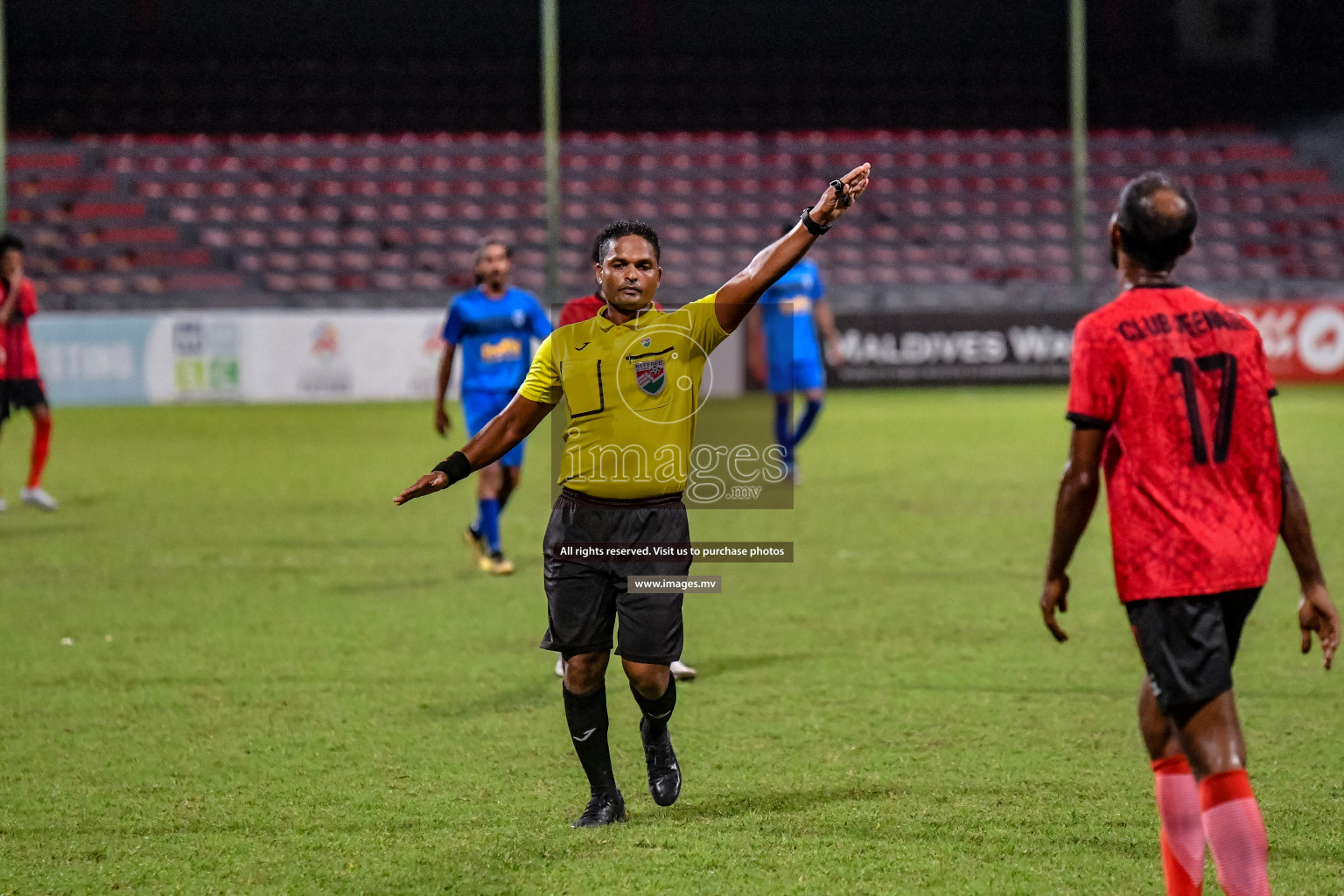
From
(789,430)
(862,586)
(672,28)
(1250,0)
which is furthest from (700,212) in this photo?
(862,586)

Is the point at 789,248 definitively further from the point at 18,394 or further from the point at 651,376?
the point at 18,394

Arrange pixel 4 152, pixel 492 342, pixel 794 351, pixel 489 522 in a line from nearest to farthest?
pixel 492 342
pixel 489 522
pixel 794 351
pixel 4 152

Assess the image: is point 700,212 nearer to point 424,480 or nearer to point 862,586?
point 862,586

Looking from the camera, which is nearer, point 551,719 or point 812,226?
point 812,226

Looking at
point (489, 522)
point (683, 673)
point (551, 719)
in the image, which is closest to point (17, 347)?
point (489, 522)

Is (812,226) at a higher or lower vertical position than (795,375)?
higher

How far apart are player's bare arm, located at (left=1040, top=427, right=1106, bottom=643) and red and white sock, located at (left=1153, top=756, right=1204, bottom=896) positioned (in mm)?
461

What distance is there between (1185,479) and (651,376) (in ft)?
5.47

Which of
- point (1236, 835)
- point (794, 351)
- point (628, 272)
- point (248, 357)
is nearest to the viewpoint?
point (1236, 835)

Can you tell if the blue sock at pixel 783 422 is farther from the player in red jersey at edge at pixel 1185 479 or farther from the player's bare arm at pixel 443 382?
the player in red jersey at edge at pixel 1185 479

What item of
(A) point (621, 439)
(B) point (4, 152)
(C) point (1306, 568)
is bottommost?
(C) point (1306, 568)

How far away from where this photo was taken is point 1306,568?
343 cm

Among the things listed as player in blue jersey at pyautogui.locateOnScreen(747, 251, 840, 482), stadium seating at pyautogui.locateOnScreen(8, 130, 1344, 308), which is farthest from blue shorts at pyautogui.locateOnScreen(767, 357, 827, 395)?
stadium seating at pyautogui.locateOnScreen(8, 130, 1344, 308)

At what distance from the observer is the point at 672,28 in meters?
34.6
